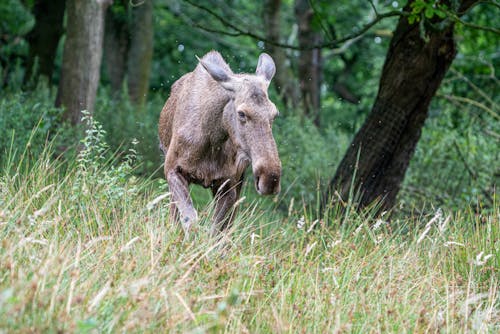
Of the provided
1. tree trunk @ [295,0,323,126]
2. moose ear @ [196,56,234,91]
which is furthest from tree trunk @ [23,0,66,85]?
moose ear @ [196,56,234,91]

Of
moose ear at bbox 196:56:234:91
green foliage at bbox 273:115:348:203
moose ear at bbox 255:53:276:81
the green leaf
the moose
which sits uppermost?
the green leaf

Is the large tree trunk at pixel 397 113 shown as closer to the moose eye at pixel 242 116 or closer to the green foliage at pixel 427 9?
the green foliage at pixel 427 9

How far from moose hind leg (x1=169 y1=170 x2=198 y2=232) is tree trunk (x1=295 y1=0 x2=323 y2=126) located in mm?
10314

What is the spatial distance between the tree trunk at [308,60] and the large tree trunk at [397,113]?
7.34 m

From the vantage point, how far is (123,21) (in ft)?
72.9

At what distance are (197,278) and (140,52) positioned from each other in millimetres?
13776

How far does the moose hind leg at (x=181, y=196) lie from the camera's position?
267 inches

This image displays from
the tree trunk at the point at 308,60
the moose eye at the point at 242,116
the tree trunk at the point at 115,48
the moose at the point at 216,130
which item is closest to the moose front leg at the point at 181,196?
the moose at the point at 216,130

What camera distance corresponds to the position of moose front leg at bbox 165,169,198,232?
22.3 ft

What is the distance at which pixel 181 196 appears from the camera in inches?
274

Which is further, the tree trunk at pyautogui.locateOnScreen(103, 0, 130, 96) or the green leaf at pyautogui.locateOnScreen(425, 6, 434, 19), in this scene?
the tree trunk at pyautogui.locateOnScreen(103, 0, 130, 96)

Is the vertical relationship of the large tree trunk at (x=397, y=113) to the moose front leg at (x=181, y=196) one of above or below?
above

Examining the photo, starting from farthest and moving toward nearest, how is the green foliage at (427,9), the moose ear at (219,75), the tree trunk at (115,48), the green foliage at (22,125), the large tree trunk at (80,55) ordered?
the tree trunk at (115,48) < the large tree trunk at (80,55) < the green foliage at (22,125) < the green foliage at (427,9) < the moose ear at (219,75)

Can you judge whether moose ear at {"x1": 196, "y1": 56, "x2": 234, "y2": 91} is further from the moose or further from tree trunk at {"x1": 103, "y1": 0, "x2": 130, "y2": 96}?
tree trunk at {"x1": 103, "y1": 0, "x2": 130, "y2": 96}
